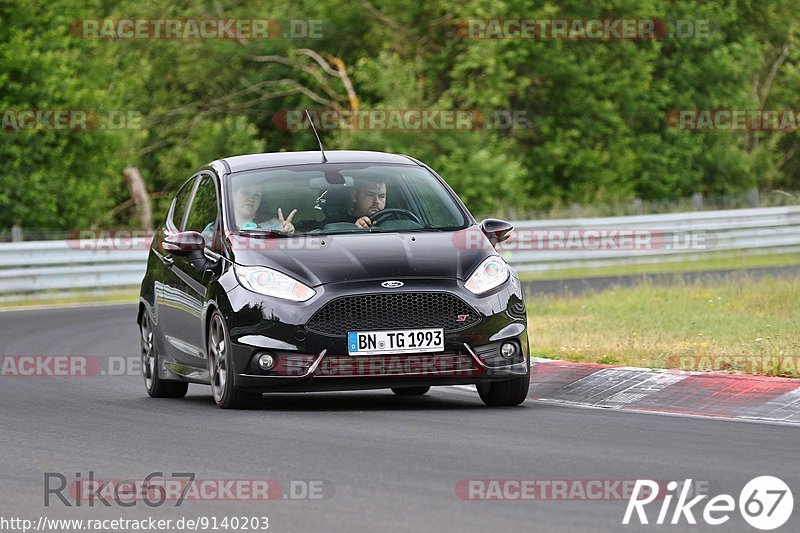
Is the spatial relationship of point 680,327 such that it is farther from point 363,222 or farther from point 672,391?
point 363,222

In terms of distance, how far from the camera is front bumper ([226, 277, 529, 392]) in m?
10.7

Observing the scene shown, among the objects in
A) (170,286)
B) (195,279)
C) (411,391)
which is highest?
(195,279)

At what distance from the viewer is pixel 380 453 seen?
876cm

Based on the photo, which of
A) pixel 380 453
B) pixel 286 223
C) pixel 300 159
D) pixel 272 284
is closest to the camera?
pixel 380 453

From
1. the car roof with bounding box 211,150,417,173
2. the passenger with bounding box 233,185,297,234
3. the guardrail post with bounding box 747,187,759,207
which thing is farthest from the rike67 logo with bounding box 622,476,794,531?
the guardrail post with bounding box 747,187,759,207

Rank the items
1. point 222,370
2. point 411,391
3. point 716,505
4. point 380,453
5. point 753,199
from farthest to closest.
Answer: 1. point 753,199
2. point 411,391
3. point 222,370
4. point 380,453
5. point 716,505

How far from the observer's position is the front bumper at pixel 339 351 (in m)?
10.7

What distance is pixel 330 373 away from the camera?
10758 millimetres

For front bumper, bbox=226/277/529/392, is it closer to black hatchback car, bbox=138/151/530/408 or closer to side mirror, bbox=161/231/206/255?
Result: black hatchback car, bbox=138/151/530/408

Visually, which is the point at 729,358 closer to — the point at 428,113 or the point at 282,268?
the point at 282,268

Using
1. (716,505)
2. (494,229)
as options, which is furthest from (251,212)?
(716,505)

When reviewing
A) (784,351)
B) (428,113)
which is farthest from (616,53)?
(784,351)

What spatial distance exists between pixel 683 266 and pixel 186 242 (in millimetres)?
→ 23180

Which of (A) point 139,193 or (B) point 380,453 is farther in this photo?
(A) point 139,193
